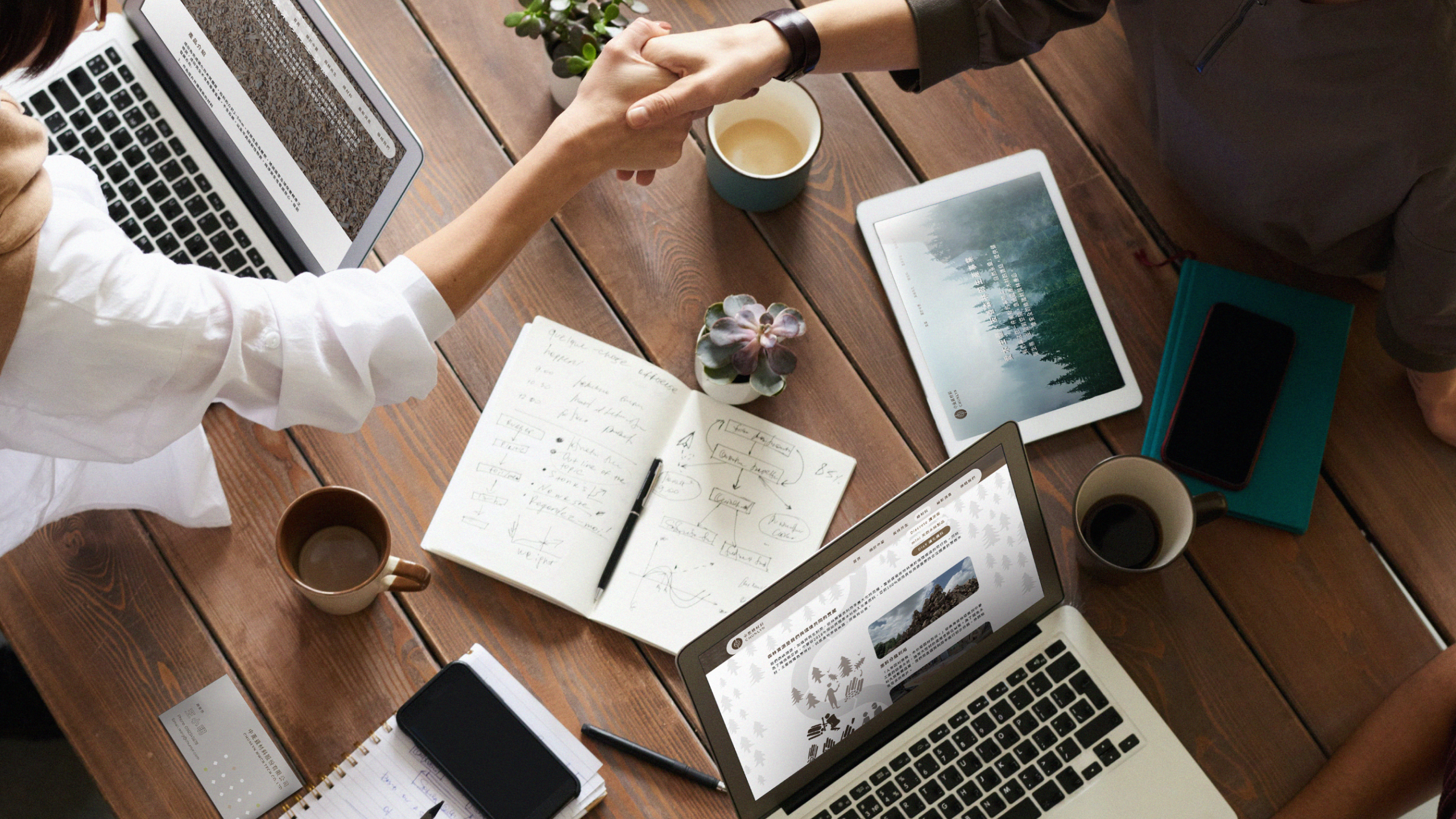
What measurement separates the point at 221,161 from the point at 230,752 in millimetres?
592

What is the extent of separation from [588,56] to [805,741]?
72 cm

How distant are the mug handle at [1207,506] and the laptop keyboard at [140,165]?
94 centimetres

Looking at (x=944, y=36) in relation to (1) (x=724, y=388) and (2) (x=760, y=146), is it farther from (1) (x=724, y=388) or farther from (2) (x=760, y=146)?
(1) (x=724, y=388)

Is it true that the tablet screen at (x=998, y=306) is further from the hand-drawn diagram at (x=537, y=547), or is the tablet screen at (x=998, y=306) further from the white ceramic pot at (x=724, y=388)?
the hand-drawn diagram at (x=537, y=547)

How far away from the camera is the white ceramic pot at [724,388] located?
1039 mm

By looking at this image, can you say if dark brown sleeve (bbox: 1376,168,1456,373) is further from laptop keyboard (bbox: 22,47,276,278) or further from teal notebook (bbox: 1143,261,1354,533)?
laptop keyboard (bbox: 22,47,276,278)

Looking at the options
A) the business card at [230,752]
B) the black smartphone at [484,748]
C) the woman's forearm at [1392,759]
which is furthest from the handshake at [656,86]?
the woman's forearm at [1392,759]

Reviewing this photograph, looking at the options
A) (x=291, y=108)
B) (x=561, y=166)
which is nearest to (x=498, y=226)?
(x=561, y=166)

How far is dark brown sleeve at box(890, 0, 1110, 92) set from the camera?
1046 millimetres

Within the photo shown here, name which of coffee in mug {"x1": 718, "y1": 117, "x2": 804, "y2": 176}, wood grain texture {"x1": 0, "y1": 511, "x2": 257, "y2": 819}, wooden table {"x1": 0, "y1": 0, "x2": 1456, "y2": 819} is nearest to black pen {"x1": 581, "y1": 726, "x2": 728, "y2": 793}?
wooden table {"x1": 0, "y1": 0, "x2": 1456, "y2": 819}

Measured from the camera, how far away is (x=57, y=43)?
783 millimetres

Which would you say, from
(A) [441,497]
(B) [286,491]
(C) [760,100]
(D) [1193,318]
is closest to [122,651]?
(B) [286,491]

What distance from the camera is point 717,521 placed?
3.43ft

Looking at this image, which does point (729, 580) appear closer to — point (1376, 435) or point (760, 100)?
point (760, 100)
